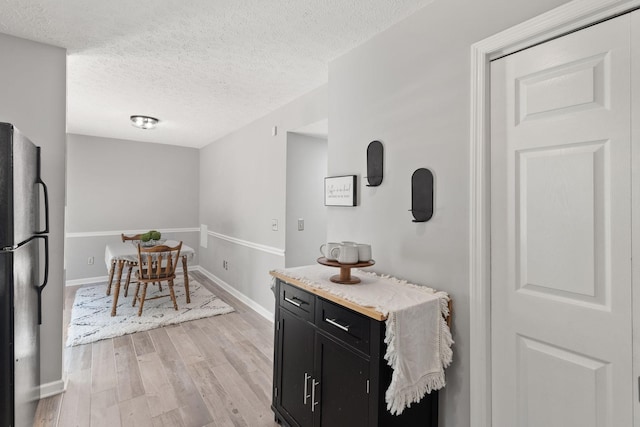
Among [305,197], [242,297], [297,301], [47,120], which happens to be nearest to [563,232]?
[297,301]

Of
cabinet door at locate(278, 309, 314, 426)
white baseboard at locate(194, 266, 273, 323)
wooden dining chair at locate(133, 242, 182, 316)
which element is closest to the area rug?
wooden dining chair at locate(133, 242, 182, 316)

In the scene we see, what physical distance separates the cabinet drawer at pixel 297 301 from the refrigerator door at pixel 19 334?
1.27m

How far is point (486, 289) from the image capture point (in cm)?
147

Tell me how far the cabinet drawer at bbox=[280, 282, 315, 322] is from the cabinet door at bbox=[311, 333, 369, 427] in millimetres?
146

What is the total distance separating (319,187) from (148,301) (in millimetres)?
2743

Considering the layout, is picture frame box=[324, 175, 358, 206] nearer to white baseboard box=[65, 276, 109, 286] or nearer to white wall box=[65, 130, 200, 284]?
white wall box=[65, 130, 200, 284]

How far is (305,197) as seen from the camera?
365 cm

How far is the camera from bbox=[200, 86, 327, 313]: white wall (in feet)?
11.6

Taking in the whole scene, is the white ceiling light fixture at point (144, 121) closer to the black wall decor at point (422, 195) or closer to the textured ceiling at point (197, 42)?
the textured ceiling at point (197, 42)

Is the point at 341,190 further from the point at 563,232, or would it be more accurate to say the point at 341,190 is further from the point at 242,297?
the point at 242,297

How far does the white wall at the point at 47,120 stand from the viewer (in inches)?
84.1

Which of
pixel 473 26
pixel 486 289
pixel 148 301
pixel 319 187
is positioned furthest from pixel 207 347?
pixel 473 26

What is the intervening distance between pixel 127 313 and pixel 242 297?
1.36 m

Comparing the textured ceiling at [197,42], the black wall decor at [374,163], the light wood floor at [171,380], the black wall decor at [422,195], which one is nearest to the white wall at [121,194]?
the textured ceiling at [197,42]
